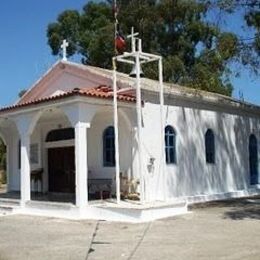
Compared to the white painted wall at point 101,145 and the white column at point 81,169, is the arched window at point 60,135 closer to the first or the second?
the white painted wall at point 101,145

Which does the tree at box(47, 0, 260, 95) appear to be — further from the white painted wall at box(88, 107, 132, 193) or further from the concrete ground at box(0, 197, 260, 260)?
the concrete ground at box(0, 197, 260, 260)

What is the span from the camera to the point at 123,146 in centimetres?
1930

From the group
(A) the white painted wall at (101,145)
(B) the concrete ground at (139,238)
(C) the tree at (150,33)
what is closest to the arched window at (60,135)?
(A) the white painted wall at (101,145)

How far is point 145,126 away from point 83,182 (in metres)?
3.38

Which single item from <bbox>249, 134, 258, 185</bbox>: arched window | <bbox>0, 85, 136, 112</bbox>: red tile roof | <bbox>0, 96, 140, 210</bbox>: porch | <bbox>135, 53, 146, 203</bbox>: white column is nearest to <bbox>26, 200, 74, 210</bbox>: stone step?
<bbox>0, 96, 140, 210</bbox>: porch

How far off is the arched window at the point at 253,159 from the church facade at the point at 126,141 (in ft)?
0.15

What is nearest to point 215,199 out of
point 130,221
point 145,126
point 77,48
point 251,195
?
point 251,195

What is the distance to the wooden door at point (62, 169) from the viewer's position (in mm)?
21875

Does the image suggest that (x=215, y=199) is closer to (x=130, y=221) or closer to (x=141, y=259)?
(x=130, y=221)

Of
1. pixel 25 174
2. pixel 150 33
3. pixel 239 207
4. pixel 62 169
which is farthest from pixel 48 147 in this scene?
pixel 150 33

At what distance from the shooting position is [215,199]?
22047 millimetres

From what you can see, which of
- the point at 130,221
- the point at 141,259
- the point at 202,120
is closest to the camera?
the point at 141,259

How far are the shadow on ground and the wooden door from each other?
16.1 feet

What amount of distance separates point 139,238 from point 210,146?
10077mm
